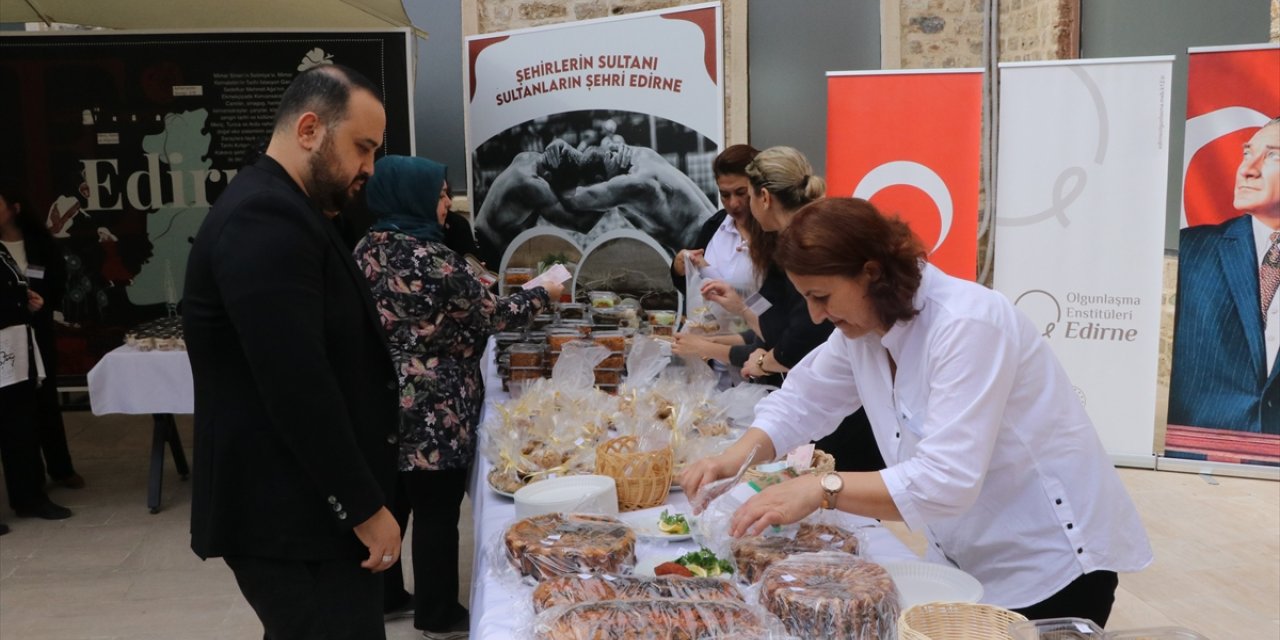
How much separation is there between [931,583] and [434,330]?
1.86 metres

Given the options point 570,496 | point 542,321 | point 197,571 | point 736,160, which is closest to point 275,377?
point 570,496

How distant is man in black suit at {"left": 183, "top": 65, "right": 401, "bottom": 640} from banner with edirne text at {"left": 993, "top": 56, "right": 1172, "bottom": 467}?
13.9 feet

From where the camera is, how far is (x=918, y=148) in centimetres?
564

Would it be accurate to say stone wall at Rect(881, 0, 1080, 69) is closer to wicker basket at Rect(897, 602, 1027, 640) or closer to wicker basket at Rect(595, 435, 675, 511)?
wicker basket at Rect(595, 435, 675, 511)

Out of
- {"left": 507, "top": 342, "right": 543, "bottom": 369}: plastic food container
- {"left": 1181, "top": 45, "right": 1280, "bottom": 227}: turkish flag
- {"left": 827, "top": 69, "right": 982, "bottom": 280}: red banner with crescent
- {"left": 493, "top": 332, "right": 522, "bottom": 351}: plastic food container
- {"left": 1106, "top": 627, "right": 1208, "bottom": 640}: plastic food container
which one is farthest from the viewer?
{"left": 827, "top": 69, "right": 982, "bottom": 280}: red banner with crescent

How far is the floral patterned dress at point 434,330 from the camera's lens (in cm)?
307

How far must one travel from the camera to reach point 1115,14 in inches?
264

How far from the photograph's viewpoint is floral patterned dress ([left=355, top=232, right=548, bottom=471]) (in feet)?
10.1

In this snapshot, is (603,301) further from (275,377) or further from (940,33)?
(940,33)

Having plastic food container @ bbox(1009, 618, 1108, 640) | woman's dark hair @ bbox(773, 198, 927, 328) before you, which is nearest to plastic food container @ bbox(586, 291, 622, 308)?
woman's dark hair @ bbox(773, 198, 927, 328)

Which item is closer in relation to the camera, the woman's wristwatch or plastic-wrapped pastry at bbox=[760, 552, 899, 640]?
plastic-wrapped pastry at bbox=[760, 552, 899, 640]

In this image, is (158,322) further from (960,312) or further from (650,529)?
(960,312)

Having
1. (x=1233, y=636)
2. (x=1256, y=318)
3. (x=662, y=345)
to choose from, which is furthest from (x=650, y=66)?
(x=1233, y=636)

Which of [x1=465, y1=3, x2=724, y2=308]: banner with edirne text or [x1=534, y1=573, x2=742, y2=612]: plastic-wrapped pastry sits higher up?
[x1=465, y1=3, x2=724, y2=308]: banner with edirne text
